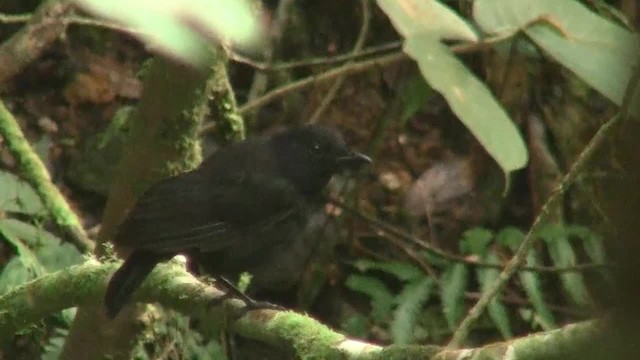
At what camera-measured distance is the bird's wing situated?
3.11 metres

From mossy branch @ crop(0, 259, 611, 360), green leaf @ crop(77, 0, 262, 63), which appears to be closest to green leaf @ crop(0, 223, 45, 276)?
mossy branch @ crop(0, 259, 611, 360)

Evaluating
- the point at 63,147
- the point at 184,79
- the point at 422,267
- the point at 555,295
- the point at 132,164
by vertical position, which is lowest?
the point at 555,295

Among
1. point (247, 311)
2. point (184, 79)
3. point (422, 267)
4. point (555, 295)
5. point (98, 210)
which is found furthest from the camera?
point (98, 210)

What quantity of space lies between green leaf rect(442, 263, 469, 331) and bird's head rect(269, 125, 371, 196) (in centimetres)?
88

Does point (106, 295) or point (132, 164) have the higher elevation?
point (132, 164)

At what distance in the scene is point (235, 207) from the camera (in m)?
3.46

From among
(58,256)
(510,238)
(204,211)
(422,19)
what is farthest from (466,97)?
(510,238)

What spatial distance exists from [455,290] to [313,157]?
105 cm

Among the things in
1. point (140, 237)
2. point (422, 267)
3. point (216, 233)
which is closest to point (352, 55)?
point (422, 267)

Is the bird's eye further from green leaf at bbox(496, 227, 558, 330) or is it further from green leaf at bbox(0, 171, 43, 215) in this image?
green leaf at bbox(0, 171, 43, 215)

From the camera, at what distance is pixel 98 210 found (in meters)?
5.51

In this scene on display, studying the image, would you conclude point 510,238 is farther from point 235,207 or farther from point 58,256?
point 58,256

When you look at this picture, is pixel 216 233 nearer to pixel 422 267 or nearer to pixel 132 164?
pixel 132 164

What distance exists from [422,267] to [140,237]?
2.16 m
